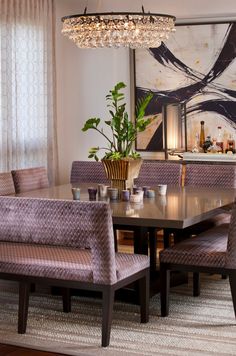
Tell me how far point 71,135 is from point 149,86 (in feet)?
3.04

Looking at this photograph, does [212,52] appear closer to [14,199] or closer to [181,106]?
[181,106]

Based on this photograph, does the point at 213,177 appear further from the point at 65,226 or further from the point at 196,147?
A: the point at 65,226

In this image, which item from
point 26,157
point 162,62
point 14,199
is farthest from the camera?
point 162,62

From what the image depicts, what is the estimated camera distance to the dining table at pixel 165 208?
175 inches

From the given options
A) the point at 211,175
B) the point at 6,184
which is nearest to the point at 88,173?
the point at 6,184

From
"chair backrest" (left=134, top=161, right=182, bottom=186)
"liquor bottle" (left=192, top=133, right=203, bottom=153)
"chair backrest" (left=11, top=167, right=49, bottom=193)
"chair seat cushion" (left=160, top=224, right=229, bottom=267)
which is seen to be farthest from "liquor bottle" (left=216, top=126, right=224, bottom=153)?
"chair seat cushion" (left=160, top=224, right=229, bottom=267)

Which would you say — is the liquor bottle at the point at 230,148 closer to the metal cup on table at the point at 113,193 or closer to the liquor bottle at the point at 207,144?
the liquor bottle at the point at 207,144

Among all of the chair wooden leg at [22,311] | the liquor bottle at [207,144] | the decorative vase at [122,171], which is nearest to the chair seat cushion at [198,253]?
the decorative vase at [122,171]

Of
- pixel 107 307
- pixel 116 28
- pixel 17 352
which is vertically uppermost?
pixel 116 28

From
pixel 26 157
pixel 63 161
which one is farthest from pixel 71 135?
pixel 26 157

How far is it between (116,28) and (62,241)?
182 centimetres

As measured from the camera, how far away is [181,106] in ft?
24.7

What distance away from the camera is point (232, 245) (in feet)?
14.7

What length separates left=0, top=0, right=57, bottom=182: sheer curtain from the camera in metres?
6.79
